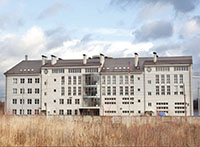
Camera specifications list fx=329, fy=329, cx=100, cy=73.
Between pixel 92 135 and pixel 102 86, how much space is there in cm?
4833

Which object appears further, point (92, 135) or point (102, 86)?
point (102, 86)

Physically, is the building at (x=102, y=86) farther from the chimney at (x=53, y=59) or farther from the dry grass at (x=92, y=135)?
the dry grass at (x=92, y=135)

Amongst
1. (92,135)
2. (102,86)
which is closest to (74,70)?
(102,86)

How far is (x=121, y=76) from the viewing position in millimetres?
59562

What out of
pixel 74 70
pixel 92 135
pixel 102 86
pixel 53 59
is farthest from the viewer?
pixel 53 59

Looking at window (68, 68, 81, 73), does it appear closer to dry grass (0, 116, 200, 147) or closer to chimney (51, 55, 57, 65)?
chimney (51, 55, 57, 65)

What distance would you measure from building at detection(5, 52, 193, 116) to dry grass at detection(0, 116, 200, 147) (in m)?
42.2

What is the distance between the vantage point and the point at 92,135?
1195 cm

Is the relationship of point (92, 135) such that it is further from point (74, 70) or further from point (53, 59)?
point (53, 59)

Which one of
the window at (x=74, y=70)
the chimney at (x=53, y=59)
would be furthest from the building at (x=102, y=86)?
the chimney at (x=53, y=59)

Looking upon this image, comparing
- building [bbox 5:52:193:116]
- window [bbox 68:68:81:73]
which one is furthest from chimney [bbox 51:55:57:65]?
window [bbox 68:68:81:73]

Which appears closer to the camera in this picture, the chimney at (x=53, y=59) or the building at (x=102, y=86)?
the building at (x=102, y=86)

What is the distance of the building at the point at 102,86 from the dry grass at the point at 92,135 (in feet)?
138

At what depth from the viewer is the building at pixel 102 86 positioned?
56.6 meters
